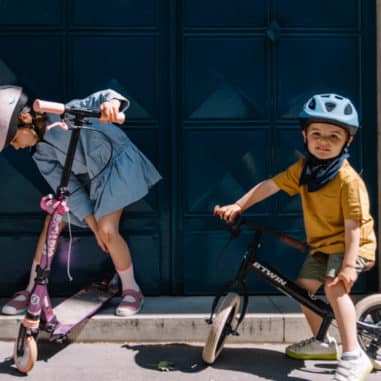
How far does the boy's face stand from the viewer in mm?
4102

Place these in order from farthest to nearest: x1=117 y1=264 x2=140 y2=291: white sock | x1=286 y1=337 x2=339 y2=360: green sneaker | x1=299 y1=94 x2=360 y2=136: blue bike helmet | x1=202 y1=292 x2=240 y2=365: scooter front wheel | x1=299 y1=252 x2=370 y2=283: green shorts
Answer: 1. x1=117 y1=264 x2=140 y2=291: white sock
2. x1=286 y1=337 x2=339 y2=360: green sneaker
3. x1=202 y1=292 x2=240 y2=365: scooter front wheel
4. x1=299 y1=252 x2=370 y2=283: green shorts
5. x1=299 y1=94 x2=360 y2=136: blue bike helmet

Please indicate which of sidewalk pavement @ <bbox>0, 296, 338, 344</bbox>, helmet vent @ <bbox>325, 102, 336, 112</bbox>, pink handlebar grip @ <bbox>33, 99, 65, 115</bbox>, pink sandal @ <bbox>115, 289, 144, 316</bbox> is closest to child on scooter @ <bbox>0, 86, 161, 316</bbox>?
pink sandal @ <bbox>115, 289, 144, 316</bbox>

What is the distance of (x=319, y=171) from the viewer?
4.15 metres

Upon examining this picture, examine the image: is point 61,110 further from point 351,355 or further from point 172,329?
point 351,355

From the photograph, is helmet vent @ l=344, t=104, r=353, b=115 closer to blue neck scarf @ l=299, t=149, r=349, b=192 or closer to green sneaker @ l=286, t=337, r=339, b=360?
blue neck scarf @ l=299, t=149, r=349, b=192

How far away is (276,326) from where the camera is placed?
189 inches

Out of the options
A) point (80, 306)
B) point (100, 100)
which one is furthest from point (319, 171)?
point (80, 306)

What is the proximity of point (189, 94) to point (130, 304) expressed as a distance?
1.57 m

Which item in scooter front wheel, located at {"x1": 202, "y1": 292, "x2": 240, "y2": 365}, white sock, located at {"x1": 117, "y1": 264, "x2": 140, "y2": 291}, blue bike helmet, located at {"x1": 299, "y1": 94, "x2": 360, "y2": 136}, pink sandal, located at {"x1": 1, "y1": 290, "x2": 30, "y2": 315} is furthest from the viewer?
white sock, located at {"x1": 117, "y1": 264, "x2": 140, "y2": 291}

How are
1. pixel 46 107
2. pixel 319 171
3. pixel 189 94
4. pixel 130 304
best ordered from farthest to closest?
pixel 189 94 → pixel 130 304 → pixel 319 171 → pixel 46 107

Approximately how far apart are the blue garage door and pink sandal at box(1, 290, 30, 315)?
1.21ft

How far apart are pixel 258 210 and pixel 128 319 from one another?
130 centimetres

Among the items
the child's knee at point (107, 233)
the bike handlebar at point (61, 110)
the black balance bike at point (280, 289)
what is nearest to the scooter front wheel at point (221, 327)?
the black balance bike at point (280, 289)

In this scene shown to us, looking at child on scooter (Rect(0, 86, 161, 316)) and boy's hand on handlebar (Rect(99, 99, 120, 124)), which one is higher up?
boy's hand on handlebar (Rect(99, 99, 120, 124))
